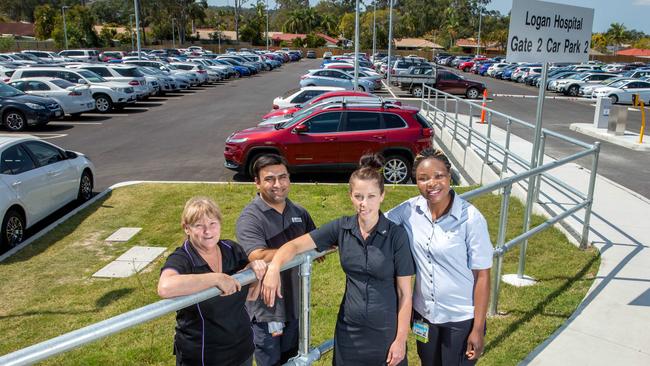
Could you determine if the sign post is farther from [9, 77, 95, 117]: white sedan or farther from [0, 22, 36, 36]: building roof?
[0, 22, 36, 36]: building roof

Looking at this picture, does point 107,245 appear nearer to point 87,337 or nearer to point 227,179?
point 227,179

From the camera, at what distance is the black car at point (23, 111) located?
17531mm

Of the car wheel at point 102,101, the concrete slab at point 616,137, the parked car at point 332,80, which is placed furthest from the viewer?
the parked car at point 332,80

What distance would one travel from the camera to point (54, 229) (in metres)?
8.37

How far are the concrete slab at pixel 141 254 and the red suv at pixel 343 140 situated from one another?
3.94 m

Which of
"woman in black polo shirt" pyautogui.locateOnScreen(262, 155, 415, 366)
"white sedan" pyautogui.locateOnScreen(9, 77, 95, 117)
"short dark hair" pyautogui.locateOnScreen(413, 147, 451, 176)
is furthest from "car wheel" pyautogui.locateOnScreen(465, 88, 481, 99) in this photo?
"woman in black polo shirt" pyautogui.locateOnScreen(262, 155, 415, 366)

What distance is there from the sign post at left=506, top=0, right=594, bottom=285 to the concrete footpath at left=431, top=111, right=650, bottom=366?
0.85m

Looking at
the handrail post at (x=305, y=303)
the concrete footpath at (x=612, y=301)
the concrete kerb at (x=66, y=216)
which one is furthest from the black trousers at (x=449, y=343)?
the concrete kerb at (x=66, y=216)

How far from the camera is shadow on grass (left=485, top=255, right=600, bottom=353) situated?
180 inches

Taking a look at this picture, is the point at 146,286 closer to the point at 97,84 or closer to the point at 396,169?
the point at 396,169

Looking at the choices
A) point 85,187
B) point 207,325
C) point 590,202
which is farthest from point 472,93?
point 207,325

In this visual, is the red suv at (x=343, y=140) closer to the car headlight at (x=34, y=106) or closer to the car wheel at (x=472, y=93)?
the car headlight at (x=34, y=106)

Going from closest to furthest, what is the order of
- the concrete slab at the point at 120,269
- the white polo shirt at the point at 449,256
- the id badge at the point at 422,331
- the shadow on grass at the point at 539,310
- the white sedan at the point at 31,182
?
the white polo shirt at the point at 449,256 < the id badge at the point at 422,331 < the shadow on grass at the point at 539,310 < the concrete slab at the point at 120,269 < the white sedan at the point at 31,182

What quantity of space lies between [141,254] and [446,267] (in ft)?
17.7
